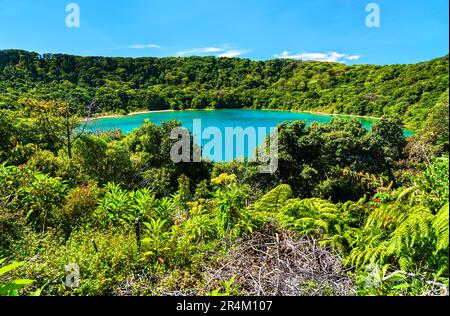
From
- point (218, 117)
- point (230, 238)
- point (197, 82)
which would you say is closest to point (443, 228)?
point (230, 238)

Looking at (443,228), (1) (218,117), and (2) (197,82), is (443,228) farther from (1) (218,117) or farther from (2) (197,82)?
(2) (197,82)

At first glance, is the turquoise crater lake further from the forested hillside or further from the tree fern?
the tree fern

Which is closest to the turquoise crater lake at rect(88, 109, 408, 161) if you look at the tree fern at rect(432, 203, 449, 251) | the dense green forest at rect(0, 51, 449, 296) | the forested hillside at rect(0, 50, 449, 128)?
the forested hillside at rect(0, 50, 449, 128)

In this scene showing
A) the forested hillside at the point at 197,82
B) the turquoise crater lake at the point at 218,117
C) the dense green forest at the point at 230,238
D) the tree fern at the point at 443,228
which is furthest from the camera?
the turquoise crater lake at the point at 218,117

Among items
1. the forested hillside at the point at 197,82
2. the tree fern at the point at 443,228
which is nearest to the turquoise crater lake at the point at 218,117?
the forested hillside at the point at 197,82

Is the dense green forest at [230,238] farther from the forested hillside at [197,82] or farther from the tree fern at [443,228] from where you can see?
the forested hillside at [197,82]

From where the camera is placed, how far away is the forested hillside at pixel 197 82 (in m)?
41.2

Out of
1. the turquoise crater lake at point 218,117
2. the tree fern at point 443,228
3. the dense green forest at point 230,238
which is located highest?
the turquoise crater lake at point 218,117

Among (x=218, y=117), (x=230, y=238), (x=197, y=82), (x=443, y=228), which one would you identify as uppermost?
(x=197, y=82)

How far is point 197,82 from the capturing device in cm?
7794

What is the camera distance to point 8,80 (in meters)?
38.1

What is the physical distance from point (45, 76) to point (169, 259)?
5027cm
